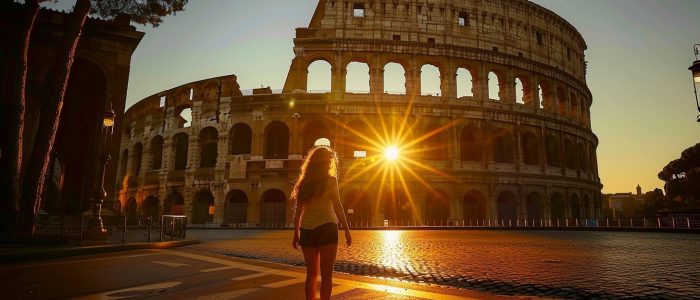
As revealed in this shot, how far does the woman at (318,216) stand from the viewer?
2.89m

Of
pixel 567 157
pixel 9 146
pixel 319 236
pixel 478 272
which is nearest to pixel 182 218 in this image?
pixel 9 146

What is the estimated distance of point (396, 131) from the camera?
→ 2603cm

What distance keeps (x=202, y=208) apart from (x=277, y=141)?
7.23m

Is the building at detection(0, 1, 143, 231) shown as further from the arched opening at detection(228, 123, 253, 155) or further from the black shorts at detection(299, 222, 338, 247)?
the arched opening at detection(228, 123, 253, 155)

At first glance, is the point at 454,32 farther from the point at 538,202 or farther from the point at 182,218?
the point at 182,218

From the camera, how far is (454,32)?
93.4 ft

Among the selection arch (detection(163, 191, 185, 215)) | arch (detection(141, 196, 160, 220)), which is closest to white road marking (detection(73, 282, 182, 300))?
arch (detection(163, 191, 185, 215))

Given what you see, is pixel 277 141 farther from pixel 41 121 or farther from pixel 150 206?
pixel 41 121

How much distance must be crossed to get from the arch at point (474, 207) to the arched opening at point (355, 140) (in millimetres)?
7642

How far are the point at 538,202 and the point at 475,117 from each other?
802cm

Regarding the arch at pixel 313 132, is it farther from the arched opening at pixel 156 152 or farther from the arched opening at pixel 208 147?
the arched opening at pixel 156 152

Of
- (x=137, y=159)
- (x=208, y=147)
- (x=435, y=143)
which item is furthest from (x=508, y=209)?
(x=137, y=159)

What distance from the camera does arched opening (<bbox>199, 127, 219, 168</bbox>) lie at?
2859 centimetres

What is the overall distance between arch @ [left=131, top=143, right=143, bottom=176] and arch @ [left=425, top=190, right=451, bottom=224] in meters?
24.4
